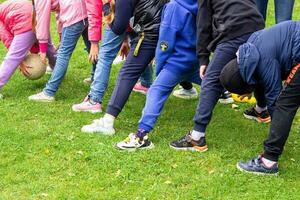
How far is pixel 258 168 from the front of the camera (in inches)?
171

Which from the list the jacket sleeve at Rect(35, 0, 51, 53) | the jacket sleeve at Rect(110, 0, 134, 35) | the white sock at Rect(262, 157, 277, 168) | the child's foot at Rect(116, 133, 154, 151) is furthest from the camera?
the jacket sleeve at Rect(35, 0, 51, 53)

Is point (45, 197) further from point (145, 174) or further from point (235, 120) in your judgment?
point (235, 120)

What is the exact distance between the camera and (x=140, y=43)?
5031 millimetres

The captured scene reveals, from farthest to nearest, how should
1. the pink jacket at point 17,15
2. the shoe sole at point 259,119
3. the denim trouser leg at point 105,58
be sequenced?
the pink jacket at point 17,15, the shoe sole at point 259,119, the denim trouser leg at point 105,58

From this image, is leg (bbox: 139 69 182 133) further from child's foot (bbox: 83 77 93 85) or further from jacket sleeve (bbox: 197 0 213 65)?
child's foot (bbox: 83 77 93 85)

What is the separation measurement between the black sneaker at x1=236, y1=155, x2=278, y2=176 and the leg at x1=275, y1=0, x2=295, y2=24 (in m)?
2.26

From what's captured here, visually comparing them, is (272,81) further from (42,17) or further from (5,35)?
(5,35)

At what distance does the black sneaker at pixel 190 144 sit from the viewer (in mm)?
4781

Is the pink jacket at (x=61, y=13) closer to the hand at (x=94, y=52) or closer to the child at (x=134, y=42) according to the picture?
the hand at (x=94, y=52)

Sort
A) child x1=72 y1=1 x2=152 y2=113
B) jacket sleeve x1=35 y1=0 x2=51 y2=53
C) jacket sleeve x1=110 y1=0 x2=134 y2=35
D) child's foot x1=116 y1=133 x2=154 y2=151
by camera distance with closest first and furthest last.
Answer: child's foot x1=116 y1=133 x2=154 y2=151 < jacket sleeve x1=110 y1=0 x2=134 y2=35 < child x1=72 y1=1 x2=152 y2=113 < jacket sleeve x1=35 y1=0 x2=51 y2=53

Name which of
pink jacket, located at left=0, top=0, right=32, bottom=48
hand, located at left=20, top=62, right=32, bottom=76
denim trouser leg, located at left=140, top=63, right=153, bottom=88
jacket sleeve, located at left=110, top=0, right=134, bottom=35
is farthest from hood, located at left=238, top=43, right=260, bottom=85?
hand, located at left=20, top=62, right=32, bottom=76

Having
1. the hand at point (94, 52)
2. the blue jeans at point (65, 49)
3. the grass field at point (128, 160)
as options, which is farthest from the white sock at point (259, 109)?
the blue jeans at point (65, 49)

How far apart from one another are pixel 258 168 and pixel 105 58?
2032 millimetres

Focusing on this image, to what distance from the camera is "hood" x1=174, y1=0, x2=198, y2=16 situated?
4695 mm
